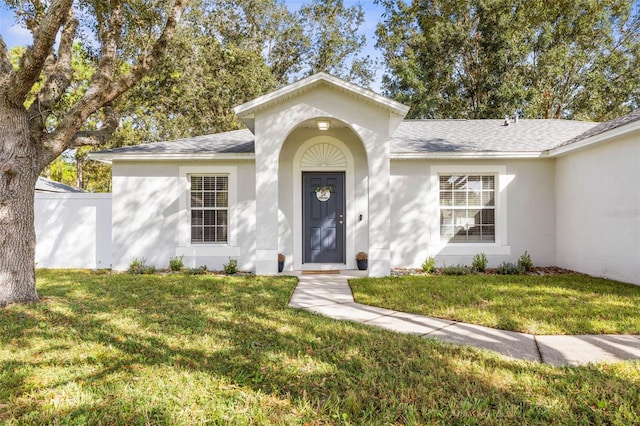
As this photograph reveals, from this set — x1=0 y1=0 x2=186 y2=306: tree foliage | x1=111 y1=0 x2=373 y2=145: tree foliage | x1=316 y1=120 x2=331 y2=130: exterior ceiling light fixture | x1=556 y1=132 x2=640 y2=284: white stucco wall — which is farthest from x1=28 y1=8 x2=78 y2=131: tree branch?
x1=111 y1=0 x2=373 y2=145: tree foliage

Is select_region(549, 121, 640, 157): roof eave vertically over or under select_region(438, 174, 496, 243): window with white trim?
over

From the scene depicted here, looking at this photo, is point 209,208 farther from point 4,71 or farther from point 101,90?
point 4,71

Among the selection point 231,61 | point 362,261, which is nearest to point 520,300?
point 362,261

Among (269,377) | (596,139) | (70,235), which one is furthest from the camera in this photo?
(70,235)

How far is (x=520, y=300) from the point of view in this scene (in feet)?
19.7

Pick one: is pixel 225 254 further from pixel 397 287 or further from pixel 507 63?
pixel 507 63

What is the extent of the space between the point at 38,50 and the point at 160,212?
16.7 ft

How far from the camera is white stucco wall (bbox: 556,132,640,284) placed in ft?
23.9

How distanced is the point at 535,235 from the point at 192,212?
8798 mm

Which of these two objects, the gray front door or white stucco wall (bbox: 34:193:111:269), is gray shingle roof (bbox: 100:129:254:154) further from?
the gray front door

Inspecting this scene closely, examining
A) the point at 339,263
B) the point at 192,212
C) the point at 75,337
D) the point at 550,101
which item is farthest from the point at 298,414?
the point at 550,101

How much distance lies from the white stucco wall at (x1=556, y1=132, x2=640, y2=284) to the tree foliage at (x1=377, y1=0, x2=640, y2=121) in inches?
395

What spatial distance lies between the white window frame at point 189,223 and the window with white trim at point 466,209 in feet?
17.5

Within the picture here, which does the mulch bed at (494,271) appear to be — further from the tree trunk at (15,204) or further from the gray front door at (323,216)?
the tree trunk at (15,204)
